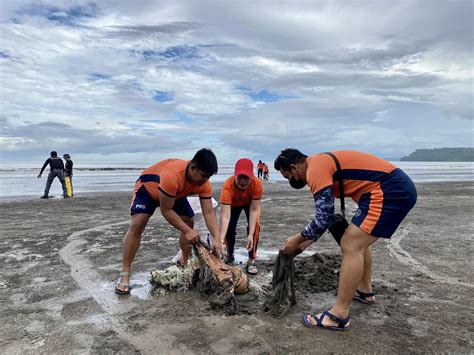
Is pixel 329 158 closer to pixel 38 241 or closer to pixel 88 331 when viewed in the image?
pixel 88 331

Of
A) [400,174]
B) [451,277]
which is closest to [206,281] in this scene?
[400,174]

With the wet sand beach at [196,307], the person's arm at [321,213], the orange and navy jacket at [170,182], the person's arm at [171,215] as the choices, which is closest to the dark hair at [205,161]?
the orange and navy jacket at [170,182]

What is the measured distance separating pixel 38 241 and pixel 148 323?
458 centimetres

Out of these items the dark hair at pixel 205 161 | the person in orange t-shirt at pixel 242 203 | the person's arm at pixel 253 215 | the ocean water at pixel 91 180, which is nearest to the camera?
the dark hair at pixel 205 161

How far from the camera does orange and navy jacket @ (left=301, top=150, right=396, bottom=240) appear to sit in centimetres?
335

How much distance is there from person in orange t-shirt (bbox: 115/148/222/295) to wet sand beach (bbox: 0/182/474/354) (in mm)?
595

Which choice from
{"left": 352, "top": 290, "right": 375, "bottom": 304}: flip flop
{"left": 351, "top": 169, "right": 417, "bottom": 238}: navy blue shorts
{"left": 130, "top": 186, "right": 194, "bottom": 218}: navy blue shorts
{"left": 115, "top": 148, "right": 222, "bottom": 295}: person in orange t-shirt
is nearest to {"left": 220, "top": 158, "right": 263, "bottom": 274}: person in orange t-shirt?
{"left": 115, "top": 148, "right": 222, "bottom": 295}: person in orange t-shirt

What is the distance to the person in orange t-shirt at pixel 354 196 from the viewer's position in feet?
11.0

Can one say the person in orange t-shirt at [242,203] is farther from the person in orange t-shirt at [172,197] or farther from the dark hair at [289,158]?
the dark hair at [289,158]

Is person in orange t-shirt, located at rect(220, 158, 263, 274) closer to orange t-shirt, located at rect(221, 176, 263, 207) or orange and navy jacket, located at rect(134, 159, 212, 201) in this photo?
orange t-shirt, located at rect(221, 176, 263, 207)

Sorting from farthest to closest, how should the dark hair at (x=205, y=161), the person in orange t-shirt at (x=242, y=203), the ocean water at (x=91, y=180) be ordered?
the ocean water at (x=91, y=180)
the person in orange t-shirt at (x=242, y=203)
the dark hair at (x=205, y=161)

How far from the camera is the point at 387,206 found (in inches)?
132

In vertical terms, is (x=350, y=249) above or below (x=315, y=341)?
above

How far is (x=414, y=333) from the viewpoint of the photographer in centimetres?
345
